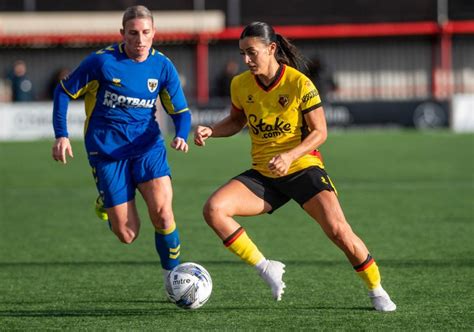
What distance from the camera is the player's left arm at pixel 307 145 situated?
6.37 meters

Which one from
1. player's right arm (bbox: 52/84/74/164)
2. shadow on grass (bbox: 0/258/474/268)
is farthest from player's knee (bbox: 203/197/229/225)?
shadow on grass (bbox: 0/258/474/268)

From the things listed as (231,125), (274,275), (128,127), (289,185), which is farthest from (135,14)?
(274,275)

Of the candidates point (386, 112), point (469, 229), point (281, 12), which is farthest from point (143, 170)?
point (281, 12)

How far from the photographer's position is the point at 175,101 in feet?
24.7

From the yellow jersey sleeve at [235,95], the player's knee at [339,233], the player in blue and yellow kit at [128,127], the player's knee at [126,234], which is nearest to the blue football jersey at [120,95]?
the player in blue and yellow kit at [128,127]

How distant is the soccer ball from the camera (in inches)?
270

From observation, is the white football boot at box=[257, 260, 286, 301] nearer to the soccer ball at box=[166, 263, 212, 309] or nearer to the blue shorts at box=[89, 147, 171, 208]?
the soccer ball at box=[166, 263, 212, 309]

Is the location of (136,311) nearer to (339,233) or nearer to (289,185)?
(289,185)

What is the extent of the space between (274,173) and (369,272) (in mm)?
Answer: 902

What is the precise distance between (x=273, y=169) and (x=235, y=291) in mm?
1519

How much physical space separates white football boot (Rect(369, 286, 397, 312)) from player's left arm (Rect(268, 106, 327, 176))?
1.02 meters

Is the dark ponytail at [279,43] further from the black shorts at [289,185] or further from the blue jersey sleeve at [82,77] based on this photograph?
the blue jersey sleeve at [82,77]

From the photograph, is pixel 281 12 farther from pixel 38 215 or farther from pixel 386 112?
pixel 38 215

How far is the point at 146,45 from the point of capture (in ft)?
23.6
